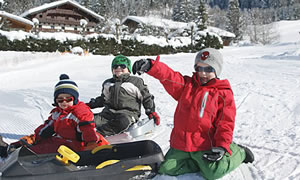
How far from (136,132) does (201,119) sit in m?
1.17

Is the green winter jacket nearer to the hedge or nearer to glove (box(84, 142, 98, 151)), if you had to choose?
glove (box(84, 142, 98, 151))

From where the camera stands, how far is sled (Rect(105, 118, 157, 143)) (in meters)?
3.09

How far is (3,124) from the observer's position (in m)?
3.98

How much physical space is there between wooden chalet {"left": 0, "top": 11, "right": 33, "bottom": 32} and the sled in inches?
766

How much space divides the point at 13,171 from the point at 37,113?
276 centimetres

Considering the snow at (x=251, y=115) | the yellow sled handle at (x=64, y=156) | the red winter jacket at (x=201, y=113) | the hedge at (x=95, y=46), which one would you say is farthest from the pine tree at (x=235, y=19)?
the yellow sled handle at (x=64, y=156)

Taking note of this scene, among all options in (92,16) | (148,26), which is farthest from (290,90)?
(148,26)

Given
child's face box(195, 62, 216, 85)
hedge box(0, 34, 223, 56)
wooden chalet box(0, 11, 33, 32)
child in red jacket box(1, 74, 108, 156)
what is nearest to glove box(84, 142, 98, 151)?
child in red jacket box(1, 74, 108, 156)

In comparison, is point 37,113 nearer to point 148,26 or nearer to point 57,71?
point 57,71

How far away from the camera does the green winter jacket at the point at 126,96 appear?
3.33m

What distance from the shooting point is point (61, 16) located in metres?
29.9

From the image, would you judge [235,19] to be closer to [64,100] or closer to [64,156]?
[64,100]

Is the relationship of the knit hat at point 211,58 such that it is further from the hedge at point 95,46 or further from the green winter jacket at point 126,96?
the hedge at point 95,46

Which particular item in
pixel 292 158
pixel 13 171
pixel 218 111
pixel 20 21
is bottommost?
pixel 292 158
